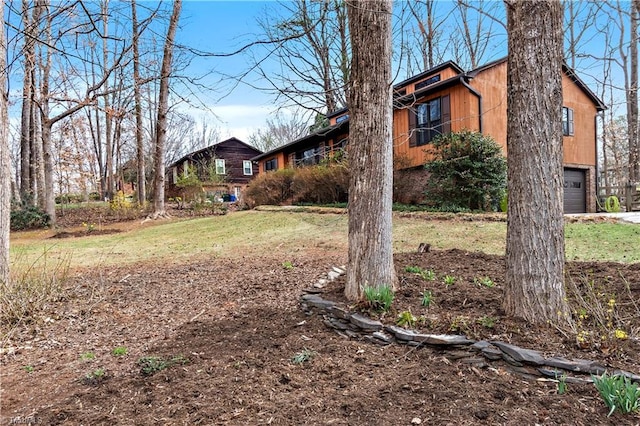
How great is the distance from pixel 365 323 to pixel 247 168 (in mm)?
31254

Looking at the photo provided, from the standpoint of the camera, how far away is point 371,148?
3303mm

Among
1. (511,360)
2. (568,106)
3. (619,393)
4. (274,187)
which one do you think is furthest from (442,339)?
(568,106)

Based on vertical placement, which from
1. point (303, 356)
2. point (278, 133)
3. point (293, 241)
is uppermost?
point (278, 133)

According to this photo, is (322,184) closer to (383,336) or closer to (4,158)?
(4,158)

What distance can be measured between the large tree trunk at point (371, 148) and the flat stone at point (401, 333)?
64cm

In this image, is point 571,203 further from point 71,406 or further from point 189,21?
point 71,406

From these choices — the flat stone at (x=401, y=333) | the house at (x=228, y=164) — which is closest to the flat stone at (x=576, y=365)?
the flat stone at (x=401, y=333)

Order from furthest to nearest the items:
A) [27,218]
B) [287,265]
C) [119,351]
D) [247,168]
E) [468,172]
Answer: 1. [247,168]
2. [27,218]
3. [468,172]
4. [287,265]
5. [119,351]

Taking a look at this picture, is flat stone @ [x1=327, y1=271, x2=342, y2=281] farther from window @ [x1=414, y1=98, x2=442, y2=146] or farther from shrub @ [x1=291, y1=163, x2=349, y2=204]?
window @ [x1=414, y1=98, x2=442, y2=146]

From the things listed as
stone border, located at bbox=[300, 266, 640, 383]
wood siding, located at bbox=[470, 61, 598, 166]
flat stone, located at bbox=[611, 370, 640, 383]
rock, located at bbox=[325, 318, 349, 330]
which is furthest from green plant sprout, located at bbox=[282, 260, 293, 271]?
wood siding, located at bbox=[470, 61, 598, 166]

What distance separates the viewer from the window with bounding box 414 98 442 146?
13.3 m

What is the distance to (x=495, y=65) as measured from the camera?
13.0 meters

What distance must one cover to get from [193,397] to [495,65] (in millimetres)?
14661

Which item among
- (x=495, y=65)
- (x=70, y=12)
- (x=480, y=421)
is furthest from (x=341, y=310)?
(x=495, y=65)
